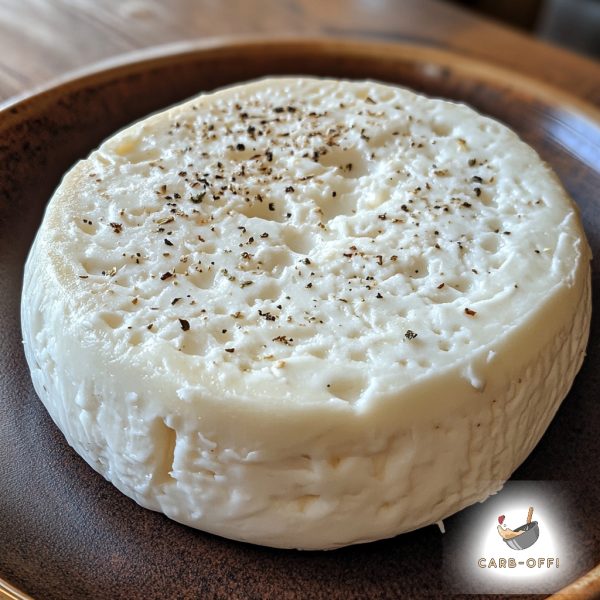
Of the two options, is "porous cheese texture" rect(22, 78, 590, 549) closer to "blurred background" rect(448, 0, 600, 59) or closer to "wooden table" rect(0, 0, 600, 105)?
"wooden table" rect(0, 0, 600, 105)

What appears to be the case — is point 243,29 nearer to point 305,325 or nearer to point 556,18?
point 305,325

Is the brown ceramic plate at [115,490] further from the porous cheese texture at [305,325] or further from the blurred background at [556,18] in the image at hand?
the blurred background at [556,18]

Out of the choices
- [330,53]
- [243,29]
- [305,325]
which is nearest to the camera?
[305,325]

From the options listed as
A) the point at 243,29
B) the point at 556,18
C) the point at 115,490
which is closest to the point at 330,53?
the point at 243,29

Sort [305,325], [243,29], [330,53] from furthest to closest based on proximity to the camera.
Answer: [243,29], [330,53], [305,325]

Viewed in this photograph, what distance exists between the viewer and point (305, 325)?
835mm

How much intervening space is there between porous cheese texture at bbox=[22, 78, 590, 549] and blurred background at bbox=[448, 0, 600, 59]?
6.89ft

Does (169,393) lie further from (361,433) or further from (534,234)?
(534,234)

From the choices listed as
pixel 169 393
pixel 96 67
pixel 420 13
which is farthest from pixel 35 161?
pixel 420 13

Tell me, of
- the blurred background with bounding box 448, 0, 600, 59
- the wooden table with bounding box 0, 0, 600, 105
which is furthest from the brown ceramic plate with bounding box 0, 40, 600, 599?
the blurred background with bounding box 448, 0, 600, 59

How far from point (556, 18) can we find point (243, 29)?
174cm

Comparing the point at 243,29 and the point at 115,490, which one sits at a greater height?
the point at 243,29

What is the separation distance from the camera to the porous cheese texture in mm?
775
